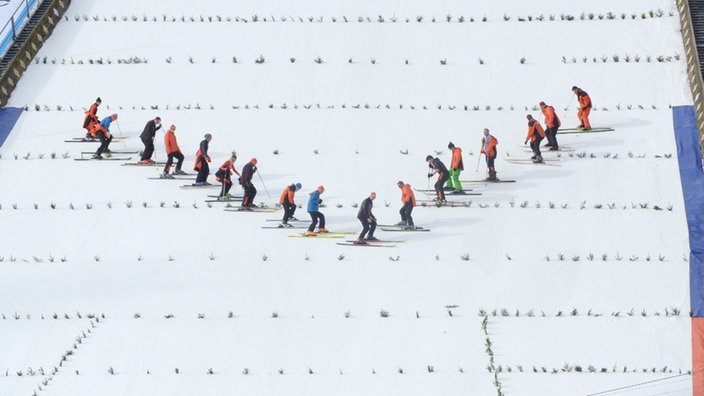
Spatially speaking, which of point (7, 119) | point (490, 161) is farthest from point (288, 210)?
point (7, 119)

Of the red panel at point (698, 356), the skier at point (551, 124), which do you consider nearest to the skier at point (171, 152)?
the skier at point (551, 124)

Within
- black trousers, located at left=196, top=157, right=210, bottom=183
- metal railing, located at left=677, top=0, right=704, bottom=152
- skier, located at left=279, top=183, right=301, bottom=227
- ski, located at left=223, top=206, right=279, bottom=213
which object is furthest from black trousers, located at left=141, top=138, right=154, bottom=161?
metal railing, located at left=677, top=0, right=704, bottom=152

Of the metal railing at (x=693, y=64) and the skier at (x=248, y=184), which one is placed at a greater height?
the metal railing at (x=693, y=64)

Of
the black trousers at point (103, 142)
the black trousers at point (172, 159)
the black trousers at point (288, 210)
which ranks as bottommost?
the black trousers at point (288, 210)

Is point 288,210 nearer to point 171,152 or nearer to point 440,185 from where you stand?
point 440,185

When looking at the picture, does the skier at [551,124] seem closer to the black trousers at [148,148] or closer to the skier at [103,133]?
the black trousers at [148,148]

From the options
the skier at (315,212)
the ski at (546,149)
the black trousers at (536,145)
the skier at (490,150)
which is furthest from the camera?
the ski at (546,149)

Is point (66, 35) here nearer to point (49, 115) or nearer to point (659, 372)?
point (49, 115)

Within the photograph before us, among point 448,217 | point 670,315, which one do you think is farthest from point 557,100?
point 670,315
